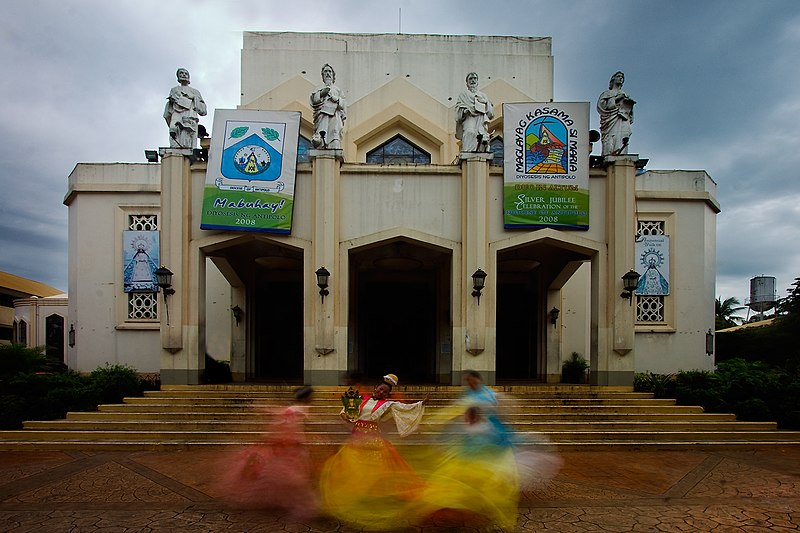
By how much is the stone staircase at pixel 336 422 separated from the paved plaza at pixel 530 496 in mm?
503

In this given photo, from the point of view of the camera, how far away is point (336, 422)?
11.0m

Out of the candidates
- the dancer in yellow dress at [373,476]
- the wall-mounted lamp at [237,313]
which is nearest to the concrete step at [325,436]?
the dancer in yellow dress at [373,476]

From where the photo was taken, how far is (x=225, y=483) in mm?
6781

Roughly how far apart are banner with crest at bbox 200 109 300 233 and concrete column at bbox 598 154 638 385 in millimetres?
8084

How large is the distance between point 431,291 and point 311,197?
6.71 meters

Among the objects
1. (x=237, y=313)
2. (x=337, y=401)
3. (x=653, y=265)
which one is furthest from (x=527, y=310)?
(x=237, y=313)

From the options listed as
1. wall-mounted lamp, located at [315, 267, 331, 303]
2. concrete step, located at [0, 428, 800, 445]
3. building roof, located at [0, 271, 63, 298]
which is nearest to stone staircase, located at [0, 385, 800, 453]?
concrete step, located at [0, 428, 800, 445]

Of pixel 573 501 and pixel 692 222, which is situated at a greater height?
pixel 692 222

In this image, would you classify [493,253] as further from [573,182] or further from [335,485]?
[335,485]

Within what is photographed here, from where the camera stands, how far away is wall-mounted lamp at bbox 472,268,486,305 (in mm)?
12461

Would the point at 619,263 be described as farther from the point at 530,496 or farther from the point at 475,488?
the point at 475,488

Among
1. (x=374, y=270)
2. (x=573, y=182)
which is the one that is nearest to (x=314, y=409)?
(x=374, y=270)

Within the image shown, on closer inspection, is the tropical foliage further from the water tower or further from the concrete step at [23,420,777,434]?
the water tower

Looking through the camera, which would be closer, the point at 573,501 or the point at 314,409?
the point at 573,501
